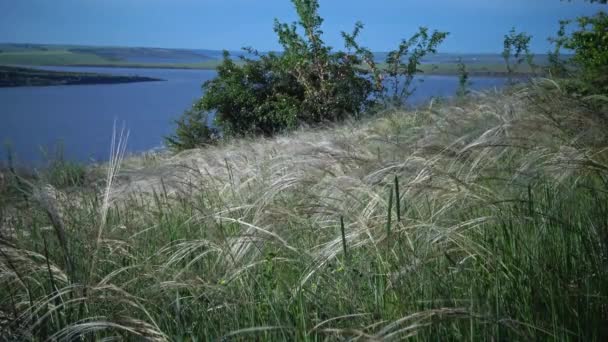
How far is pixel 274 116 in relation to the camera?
49.4 feet

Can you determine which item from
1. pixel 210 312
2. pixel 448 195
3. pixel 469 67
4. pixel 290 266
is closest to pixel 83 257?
pixel 210 312

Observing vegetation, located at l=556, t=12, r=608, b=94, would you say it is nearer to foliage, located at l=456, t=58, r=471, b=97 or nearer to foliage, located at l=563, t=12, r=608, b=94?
foliage, located at l=563, t=12, r=608, b=94

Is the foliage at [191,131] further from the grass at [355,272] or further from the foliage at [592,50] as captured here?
the grass at [355,272]

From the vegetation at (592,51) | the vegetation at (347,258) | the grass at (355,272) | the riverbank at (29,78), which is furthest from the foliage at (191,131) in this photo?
the grass at (355,272)

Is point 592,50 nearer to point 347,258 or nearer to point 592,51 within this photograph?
point 592,51

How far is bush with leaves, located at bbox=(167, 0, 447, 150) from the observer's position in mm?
14641

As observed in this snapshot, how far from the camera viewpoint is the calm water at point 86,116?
637cm

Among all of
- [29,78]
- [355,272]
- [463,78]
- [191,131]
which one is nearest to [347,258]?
[355,272]

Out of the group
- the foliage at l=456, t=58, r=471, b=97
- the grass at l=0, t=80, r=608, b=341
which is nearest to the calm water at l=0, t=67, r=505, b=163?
the foliage at l=456, t=58, r=471, b=97

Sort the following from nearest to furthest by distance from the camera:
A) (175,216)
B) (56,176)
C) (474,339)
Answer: (474,339), (175,216), (56,176)

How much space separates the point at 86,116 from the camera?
Result: 23641mm

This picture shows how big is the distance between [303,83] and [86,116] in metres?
12.7

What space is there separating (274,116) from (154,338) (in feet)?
44.1

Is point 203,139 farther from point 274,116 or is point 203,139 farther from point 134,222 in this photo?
point 134,222
